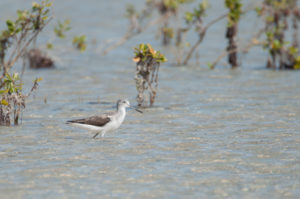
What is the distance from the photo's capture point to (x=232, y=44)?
2364 centimetres

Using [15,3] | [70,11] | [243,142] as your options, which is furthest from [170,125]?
[15,3]

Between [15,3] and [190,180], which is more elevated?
[15,3]

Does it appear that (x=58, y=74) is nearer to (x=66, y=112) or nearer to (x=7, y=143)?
(x=66, y=112)

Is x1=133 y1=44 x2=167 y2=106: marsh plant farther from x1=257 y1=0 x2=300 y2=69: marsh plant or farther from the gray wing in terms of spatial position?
x1=257 y1=0 x2=300 y2=69: marsh plant

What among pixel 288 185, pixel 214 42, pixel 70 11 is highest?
pixel 70 11

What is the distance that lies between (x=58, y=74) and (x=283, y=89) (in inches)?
345

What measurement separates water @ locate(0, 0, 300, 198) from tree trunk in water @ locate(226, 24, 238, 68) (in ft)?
1.95

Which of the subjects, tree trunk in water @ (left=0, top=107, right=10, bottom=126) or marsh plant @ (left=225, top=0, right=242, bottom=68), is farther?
marsh plant @ (left=225, top=0, right=242, bottom=68)

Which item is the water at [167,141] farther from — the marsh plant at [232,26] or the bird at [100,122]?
the marsh plant at [232,26]

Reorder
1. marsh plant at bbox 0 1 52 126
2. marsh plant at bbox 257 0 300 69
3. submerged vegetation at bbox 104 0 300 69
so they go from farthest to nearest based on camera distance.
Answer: marsh plant at bbox 257 0 300 69 → submerged vegetation at bbox 104 0 300 69 → marsh plant at bbox 0 1 52 126

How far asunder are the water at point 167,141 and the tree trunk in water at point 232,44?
1.95 ft

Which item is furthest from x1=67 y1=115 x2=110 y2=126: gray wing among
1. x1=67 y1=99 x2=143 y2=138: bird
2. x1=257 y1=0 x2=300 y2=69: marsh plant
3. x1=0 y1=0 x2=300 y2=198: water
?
x1=257 y1=0 x2=300 y2=69: marsh plant

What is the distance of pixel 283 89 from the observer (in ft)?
62.7

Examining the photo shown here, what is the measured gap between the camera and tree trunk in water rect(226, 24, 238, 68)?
76.5 feet
